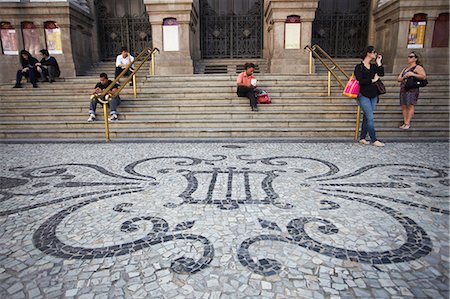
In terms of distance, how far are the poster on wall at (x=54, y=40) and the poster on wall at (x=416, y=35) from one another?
13721 mm

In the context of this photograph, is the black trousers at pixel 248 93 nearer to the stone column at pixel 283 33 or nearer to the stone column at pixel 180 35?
the stone column at pixel 283 33

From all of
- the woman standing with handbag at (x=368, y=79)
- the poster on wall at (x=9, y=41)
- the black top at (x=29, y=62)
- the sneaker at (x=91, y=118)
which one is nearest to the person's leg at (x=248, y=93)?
the woman standing with handbag at (x=368, y=79)

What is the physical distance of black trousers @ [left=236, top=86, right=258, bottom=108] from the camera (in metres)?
8.04

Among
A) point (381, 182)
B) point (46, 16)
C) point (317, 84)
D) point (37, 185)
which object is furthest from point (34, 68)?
point (381, 182)

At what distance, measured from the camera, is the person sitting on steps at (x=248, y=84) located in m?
8.03

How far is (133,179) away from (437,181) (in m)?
4.07

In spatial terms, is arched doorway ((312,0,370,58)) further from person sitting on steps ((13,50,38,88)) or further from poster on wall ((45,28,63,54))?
person sitting on steps ((13,50,38,88))

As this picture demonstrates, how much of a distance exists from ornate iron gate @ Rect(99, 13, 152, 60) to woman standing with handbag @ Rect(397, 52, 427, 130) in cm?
1174

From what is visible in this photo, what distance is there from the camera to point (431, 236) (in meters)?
2.59

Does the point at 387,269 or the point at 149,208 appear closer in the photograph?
the point at 387,269

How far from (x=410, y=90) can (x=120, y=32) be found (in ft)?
42.8

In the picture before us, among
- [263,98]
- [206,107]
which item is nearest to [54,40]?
[206,107]

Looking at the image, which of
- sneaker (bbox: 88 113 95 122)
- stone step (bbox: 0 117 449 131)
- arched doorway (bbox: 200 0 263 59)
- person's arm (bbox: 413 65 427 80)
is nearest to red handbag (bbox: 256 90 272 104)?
stone step (bbox: 0 117 449 131)

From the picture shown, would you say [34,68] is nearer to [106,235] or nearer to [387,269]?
[106,235]
